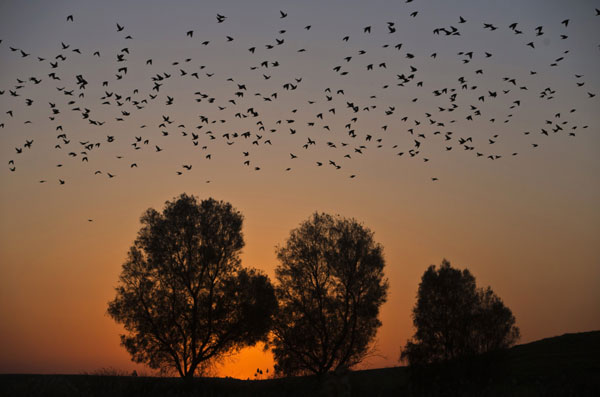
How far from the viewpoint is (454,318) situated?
64.8 metres

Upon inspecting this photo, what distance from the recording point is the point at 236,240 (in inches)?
2210

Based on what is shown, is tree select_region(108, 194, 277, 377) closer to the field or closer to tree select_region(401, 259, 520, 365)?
the field

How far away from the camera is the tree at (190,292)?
2087 inches

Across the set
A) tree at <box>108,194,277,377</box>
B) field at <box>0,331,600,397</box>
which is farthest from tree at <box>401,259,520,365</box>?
tree at <box>108,194,277,377</box>

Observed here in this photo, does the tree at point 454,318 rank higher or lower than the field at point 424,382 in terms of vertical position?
higher

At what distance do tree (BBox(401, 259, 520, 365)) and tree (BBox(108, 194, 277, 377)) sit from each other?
1643 centimetres

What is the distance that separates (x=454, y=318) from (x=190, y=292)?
90.7 feet

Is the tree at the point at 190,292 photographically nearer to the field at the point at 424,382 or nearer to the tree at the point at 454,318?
the field at the point at 424,382

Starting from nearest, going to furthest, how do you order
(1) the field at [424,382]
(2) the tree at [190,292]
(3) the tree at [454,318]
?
1. (1) the field at [424,382]
2. (2) the tree at [190,292]
3. (3) the tree at [454,318]

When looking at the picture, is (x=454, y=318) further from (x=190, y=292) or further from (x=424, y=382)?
(x=190, y=292)

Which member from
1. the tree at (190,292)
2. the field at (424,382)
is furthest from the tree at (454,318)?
the tree at (190,292)

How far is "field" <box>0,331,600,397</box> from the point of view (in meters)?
30.5

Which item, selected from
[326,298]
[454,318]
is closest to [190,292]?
[326,298]

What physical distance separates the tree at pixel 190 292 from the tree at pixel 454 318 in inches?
647
